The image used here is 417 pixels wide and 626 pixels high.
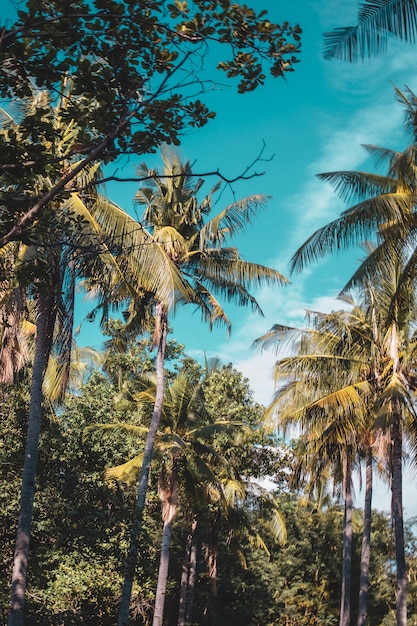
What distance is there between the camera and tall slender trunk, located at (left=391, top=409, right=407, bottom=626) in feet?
56.5

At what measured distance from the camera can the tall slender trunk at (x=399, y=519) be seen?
56.5 feet

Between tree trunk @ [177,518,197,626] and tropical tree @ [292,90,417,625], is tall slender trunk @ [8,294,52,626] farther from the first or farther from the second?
tree trunk @ [177,518,197,626]

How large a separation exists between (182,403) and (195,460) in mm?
1703

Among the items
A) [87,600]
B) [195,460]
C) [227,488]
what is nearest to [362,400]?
[195,460]

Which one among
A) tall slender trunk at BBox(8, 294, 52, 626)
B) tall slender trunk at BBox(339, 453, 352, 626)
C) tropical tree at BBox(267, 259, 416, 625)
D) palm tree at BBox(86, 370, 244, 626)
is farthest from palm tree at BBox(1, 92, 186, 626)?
tall slender trunk at BBox(339, 453, 352, 626)

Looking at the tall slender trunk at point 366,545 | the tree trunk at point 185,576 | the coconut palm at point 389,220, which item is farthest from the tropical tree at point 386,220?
the tree trunk at point 185,576

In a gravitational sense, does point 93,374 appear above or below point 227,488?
above

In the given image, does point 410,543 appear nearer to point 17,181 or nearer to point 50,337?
point 50,337

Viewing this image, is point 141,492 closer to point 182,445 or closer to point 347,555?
point 182,445

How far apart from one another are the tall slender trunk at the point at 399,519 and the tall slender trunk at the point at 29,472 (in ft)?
29.9

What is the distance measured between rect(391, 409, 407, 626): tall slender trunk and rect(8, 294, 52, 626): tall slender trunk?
29.9 ft

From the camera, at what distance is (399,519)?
17.4 meters

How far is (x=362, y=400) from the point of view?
58.3 feet

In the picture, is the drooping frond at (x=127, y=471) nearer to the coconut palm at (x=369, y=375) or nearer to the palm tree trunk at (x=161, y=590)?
the palm tree trunk at (x=161, y=590)
